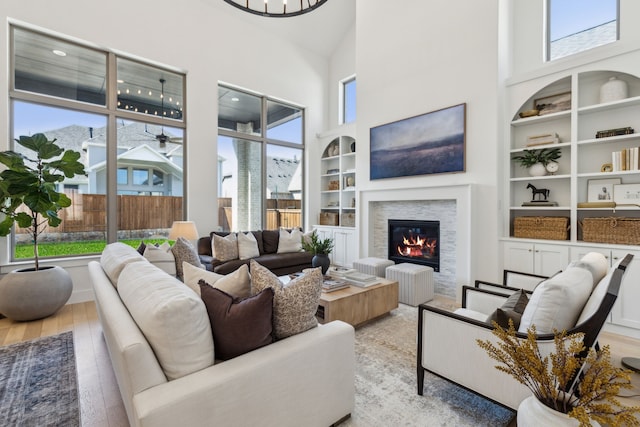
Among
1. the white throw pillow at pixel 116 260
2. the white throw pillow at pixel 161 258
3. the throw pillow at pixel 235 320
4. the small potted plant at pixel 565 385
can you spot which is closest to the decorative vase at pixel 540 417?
the small potted plant at pixel 565 385

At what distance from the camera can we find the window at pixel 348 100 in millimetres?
6754

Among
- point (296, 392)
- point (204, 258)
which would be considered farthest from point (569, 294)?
point (204, 258)

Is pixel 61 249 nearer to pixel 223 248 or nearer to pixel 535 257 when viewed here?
pixel 223 248

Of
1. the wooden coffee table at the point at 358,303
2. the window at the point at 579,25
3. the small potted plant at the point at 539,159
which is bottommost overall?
the wooden coffee table at the point at 358,303

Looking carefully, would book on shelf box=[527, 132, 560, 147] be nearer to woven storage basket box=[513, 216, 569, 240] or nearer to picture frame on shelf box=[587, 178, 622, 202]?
picture frame on shelf box=[587, 178, 622, 202]

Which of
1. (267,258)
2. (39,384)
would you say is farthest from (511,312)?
(267,258)

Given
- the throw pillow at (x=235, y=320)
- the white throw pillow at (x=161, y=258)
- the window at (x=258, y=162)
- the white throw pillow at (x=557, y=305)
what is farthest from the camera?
the window at (x=258, y=162)

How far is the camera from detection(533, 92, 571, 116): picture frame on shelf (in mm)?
3637

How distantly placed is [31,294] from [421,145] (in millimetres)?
5181

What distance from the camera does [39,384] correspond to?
7.14ft

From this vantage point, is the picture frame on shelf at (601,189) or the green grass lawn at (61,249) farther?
the green grass lawn at (61,249)

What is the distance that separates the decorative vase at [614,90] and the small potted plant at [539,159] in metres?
0.68

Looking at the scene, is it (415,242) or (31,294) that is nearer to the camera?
(31,294)

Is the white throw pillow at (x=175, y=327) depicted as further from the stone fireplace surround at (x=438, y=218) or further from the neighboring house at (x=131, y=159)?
the neighboring house at (x=131, y=159)
